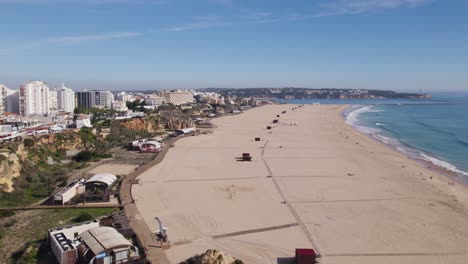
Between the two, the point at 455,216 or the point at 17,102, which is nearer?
the point at 455,216

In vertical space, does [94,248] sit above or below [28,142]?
below

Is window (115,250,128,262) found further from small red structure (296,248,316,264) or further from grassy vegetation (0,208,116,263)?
small red structure (296,248,316,264)

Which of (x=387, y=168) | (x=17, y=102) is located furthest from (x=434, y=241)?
(x=17, y=102)

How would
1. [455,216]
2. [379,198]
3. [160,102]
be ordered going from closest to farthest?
1. [455,216]
2. [379,198]
3. [160,102]

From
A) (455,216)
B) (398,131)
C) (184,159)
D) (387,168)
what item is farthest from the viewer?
(398,131)

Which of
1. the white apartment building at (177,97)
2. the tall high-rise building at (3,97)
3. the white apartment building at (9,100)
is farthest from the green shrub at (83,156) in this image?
the white apartment building at (177,97)

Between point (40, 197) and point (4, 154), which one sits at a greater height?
point (4, 154)

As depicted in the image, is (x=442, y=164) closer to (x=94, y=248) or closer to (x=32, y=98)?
(x=94, y=248)

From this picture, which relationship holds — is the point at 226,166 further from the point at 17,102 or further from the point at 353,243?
the point at 17,102

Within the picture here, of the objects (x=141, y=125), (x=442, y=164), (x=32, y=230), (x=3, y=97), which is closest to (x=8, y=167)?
(x=32, y=230)
